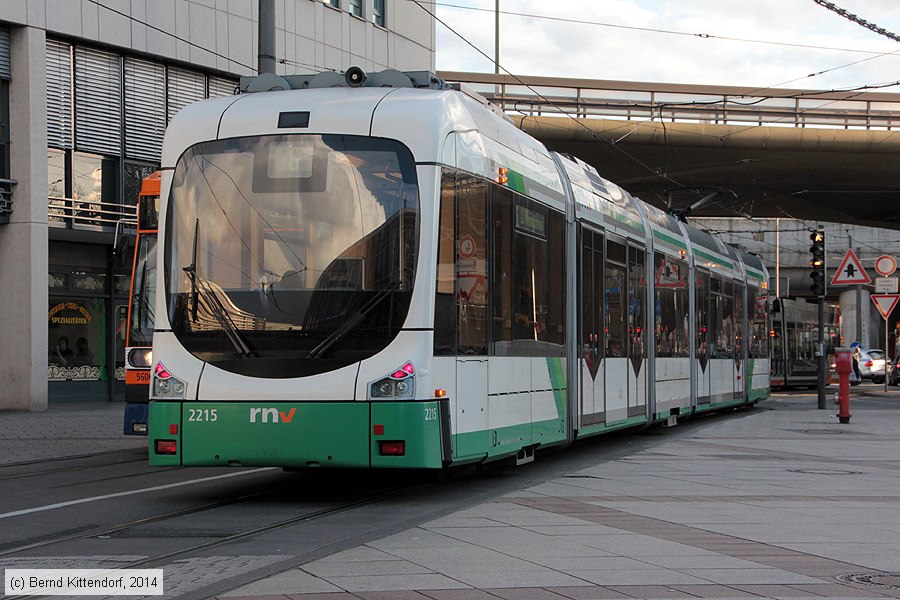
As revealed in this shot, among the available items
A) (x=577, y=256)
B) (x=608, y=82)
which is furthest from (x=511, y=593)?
(x=608, y=82)

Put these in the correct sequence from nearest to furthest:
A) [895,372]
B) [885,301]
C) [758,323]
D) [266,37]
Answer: [266,37]
[758,323]
[885,301]
[895,372]

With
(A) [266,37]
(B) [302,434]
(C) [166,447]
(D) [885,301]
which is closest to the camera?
(B) [302,434]

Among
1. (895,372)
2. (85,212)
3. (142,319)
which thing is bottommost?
(895,372)

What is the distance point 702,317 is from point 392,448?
540 inches

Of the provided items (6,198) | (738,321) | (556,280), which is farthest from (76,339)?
(556,280)

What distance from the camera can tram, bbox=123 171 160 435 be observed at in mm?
15875

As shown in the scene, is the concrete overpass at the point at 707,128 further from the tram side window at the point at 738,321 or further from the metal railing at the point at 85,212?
the metal railing at the point at 85,212

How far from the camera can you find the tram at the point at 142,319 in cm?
1588

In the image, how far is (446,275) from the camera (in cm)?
1039

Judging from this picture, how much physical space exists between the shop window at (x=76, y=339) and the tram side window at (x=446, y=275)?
18.2 m

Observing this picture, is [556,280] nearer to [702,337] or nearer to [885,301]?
[702,337]

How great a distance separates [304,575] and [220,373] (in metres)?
3.63

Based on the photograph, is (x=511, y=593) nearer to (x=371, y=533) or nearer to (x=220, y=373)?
(x=371, y=533)

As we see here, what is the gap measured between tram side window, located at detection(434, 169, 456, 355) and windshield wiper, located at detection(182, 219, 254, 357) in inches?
59.2
